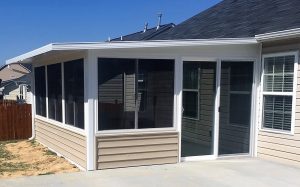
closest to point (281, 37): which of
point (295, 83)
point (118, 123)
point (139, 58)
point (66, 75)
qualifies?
point (295, 83)

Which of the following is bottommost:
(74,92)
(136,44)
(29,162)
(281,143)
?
(29,162)

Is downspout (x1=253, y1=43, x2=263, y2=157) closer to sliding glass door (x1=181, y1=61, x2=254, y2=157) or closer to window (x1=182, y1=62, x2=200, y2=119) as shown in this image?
sliding glass door (x1=181, y1=61, x2=254, y2=157)

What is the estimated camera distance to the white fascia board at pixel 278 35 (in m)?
6.62

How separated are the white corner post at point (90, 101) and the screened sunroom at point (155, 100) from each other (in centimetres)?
2

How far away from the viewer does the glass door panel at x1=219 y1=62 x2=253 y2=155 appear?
303 inches

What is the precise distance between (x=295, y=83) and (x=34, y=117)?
7540mm

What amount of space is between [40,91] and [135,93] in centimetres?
454

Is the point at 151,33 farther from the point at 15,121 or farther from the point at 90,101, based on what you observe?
the point at 90,101

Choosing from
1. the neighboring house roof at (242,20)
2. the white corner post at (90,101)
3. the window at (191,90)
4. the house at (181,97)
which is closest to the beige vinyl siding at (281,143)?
the house at (181,97)

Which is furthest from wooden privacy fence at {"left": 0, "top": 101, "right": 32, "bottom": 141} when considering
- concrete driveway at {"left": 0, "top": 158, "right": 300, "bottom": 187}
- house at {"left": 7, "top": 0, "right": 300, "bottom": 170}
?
concrete driveway at {"left": 0, "top": 158, "right": 300, "bottom": 187}

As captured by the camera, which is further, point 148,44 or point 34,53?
point 34,53

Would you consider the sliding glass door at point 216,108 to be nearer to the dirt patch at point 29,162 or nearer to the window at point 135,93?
the window at point 135,93

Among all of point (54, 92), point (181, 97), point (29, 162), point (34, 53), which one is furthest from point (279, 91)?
point (29, 162)

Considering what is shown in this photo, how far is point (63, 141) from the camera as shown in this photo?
27.2 feet
